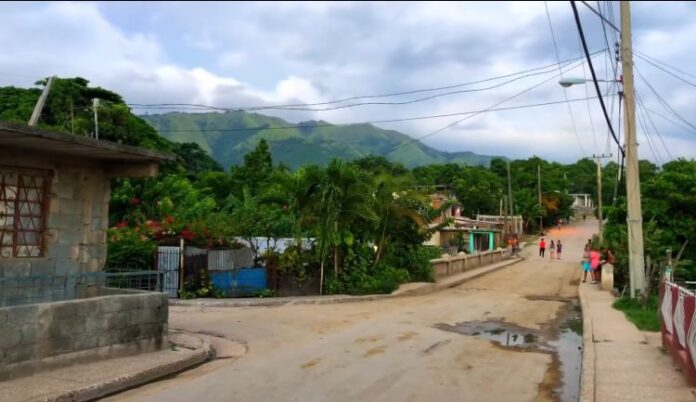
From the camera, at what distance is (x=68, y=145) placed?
29.6 feet

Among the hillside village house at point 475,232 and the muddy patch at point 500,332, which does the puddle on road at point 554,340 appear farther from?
the hillside village house at point 475,232

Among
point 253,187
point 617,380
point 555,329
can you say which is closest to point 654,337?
point 555,329

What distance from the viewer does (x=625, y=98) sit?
703 inches

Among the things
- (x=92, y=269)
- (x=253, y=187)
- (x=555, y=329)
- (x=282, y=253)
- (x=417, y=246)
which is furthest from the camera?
(x=253, y=187)

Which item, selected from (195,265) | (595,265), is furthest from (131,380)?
(595,265)

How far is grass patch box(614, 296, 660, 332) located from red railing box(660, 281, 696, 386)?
114 inches

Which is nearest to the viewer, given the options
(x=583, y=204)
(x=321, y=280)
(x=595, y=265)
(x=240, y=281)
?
(x=240, y=281)

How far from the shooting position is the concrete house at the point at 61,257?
7.99m

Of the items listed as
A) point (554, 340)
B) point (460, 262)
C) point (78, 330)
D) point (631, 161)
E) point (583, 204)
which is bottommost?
point (554, 340)

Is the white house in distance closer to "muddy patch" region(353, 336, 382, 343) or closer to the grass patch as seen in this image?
the grass patch

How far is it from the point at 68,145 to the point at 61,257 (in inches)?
79.1

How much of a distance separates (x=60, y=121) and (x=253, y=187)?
16.1 metres

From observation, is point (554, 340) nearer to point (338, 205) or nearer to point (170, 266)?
point (338, 205)

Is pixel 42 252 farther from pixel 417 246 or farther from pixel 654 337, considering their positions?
pixel 417 246
